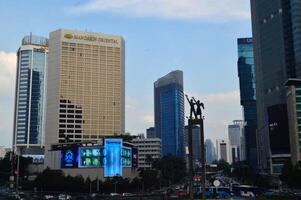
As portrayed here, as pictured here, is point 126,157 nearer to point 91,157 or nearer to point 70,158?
point 91,157

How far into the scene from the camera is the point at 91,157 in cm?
15875

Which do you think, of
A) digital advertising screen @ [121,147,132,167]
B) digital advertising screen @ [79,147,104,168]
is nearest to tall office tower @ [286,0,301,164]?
digital advertising screen @ [121,147,132,167]

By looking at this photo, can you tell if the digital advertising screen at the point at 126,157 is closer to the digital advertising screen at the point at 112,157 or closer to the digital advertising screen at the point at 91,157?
the digital advertising screen at the point at 112,157

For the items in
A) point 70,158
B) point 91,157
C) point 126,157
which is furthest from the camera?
point 126,157

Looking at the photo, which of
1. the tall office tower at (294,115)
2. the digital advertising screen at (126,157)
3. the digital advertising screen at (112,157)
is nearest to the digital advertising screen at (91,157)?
the digital advertising screen at (112,157)

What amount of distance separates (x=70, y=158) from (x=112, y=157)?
1536 centimetres

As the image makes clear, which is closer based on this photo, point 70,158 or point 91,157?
point 91,157

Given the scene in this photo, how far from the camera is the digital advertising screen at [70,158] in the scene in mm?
160750

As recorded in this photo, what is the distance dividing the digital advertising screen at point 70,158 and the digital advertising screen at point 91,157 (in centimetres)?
211

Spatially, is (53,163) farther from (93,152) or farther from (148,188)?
(148,188)

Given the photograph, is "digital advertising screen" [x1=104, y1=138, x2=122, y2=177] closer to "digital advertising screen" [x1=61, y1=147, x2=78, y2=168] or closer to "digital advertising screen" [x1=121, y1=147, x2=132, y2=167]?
"digital advertising screen" [x1=121, y1=147, x2=132, y2=167]

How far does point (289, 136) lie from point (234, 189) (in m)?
73.8

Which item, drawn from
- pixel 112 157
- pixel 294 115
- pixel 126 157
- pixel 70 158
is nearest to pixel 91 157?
pixel 112 157

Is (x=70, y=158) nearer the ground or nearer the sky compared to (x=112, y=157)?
nearer the ground
